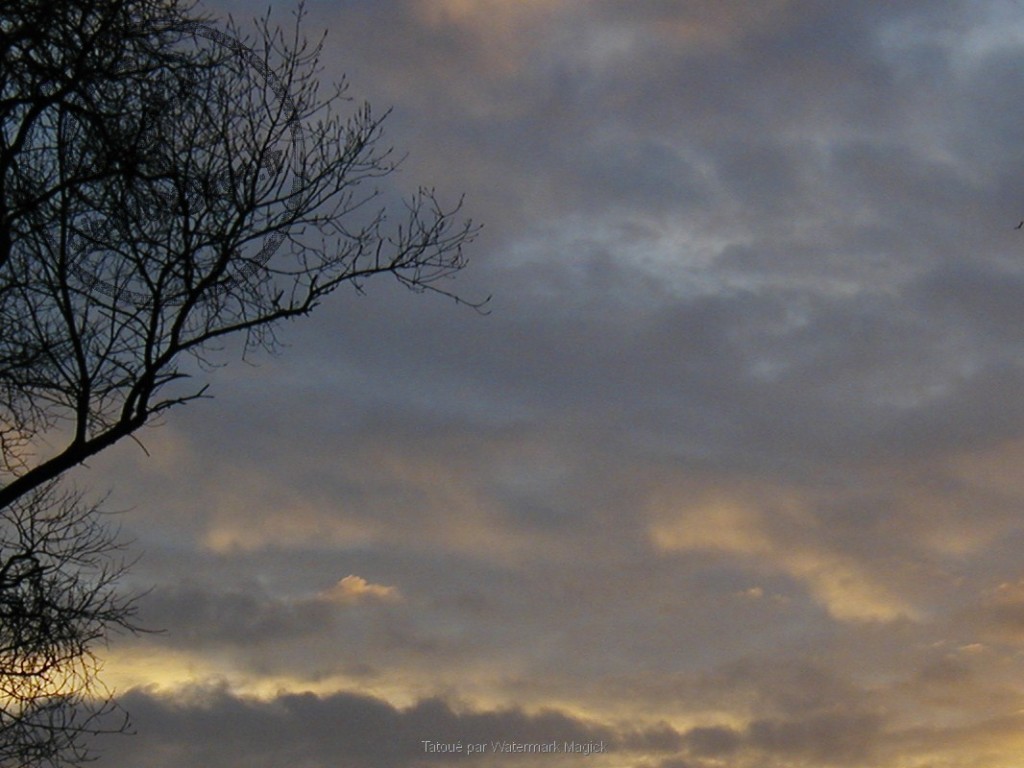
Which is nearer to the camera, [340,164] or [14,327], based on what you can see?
[14,327]

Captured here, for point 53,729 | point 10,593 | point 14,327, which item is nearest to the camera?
point 14,327

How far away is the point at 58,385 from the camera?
A: 9.15 metres

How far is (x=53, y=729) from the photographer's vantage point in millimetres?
10688

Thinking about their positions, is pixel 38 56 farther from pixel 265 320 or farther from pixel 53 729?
pixel 53 729

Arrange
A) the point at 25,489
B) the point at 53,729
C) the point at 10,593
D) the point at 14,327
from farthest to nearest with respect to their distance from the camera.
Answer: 1. the point at 53,729
2. the point at 10,593
3. the point at 14,327
4. the point at 25,489

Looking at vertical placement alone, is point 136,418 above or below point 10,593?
above

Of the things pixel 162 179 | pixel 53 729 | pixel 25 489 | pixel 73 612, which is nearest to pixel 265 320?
pixel 162 179

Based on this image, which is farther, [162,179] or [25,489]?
[162,179]

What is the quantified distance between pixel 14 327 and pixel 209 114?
227 centimetres

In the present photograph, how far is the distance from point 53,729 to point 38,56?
5.65 metres

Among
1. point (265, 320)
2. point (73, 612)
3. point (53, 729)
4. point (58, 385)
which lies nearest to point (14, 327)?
point (58, 385)

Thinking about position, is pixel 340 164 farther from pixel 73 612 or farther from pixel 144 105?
pixel 73 612

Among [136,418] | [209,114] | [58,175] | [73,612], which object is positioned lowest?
[73,612]

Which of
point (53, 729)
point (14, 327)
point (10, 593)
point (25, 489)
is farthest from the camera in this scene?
point (53, 729)
